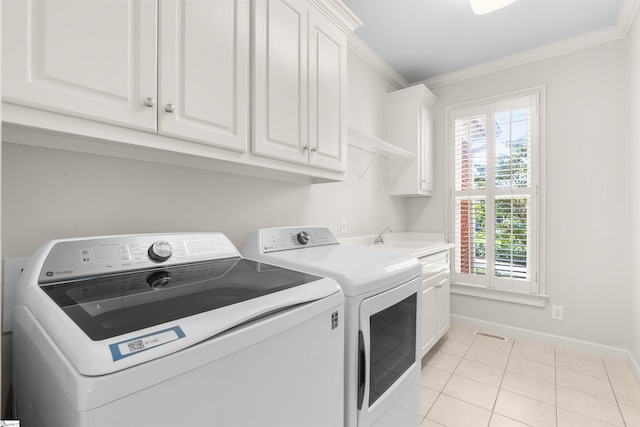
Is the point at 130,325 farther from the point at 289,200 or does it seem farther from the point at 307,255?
the point at 289,200

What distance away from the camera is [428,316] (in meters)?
2.27

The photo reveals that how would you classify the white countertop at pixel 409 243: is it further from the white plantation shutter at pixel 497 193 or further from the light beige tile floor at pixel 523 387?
the light beige tile floor at pixel 523 387

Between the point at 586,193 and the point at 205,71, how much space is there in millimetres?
3172

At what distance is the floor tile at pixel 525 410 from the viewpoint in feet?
5.80

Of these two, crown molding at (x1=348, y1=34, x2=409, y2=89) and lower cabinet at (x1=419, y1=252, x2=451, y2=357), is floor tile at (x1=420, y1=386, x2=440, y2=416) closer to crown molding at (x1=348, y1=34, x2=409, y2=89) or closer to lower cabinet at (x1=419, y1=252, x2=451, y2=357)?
lower cabinet at (x1=419, y1=252, x2=451, y2=357)

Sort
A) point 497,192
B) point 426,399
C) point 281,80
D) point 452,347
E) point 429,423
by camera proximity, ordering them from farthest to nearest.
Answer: point 497,192 → point 452,347 → point 426,399 → point 429,423 → point 281,80

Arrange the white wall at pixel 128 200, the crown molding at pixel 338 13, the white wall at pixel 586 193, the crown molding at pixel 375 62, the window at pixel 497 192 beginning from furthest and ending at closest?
the window at pixel 497 192, the crown molding at pixel 375 62, the white wall at pixel 586 193, the crown molding at pixel 338 13, the white wall at pixel 128 200

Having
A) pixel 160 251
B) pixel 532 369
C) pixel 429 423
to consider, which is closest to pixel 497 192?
pixel 532 369

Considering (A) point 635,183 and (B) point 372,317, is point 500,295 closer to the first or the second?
(A) point 635,183

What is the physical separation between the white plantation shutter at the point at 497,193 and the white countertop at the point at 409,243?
0.28 m

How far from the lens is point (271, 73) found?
1354 millimetres

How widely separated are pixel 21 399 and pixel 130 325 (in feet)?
1.70

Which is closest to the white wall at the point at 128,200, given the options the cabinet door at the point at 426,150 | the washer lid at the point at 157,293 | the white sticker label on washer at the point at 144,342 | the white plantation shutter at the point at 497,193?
the washer lid at the point at 157,293

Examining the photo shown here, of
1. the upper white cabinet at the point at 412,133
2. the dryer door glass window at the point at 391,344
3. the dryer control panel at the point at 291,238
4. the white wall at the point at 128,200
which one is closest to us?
the white wall at the point at 128,200
